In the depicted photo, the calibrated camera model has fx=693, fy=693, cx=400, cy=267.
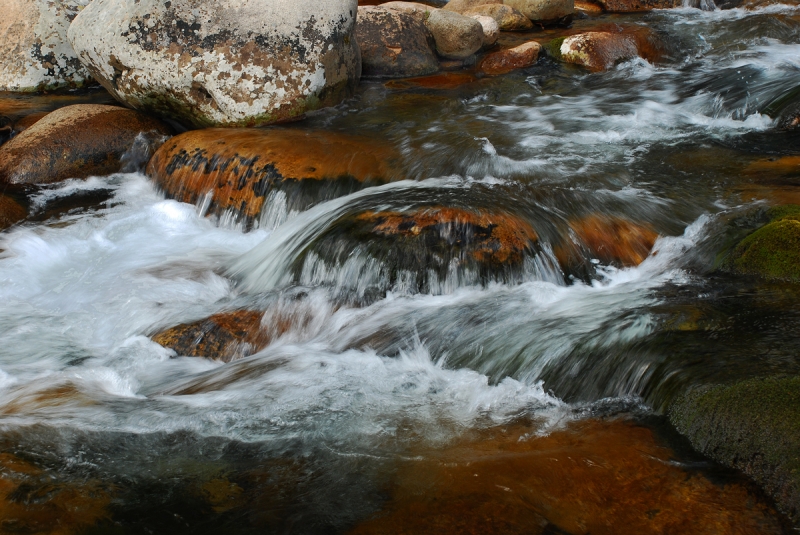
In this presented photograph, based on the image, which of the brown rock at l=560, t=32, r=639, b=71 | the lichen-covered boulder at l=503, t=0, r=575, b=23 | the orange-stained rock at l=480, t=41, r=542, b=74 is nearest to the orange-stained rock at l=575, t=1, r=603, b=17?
the lichen-covered boulder at l=503, t=0, r=575, b=23

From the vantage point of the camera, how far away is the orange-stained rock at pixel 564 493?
2.45 m

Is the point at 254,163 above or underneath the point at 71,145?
underneath

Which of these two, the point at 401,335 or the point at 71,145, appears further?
the point at 71,145

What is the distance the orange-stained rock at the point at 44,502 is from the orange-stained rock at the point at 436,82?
721 cm

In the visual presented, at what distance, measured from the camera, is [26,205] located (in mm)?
6898

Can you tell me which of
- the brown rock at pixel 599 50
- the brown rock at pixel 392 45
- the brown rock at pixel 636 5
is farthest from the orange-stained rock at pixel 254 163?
the brown rock at pixel 636 5


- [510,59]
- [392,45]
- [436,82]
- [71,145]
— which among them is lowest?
[71,145]

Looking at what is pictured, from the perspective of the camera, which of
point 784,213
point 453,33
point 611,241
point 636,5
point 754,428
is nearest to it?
point 754,428

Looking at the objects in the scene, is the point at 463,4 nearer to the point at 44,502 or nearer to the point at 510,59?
the point at 510,59

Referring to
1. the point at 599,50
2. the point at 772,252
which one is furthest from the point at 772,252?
the point at 599,50

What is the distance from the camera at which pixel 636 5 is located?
12859mm

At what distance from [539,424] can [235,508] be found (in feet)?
4.66

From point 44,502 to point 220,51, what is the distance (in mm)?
5916

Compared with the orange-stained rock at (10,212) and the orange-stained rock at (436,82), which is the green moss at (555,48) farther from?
the orange-stained rock at (10,212)
